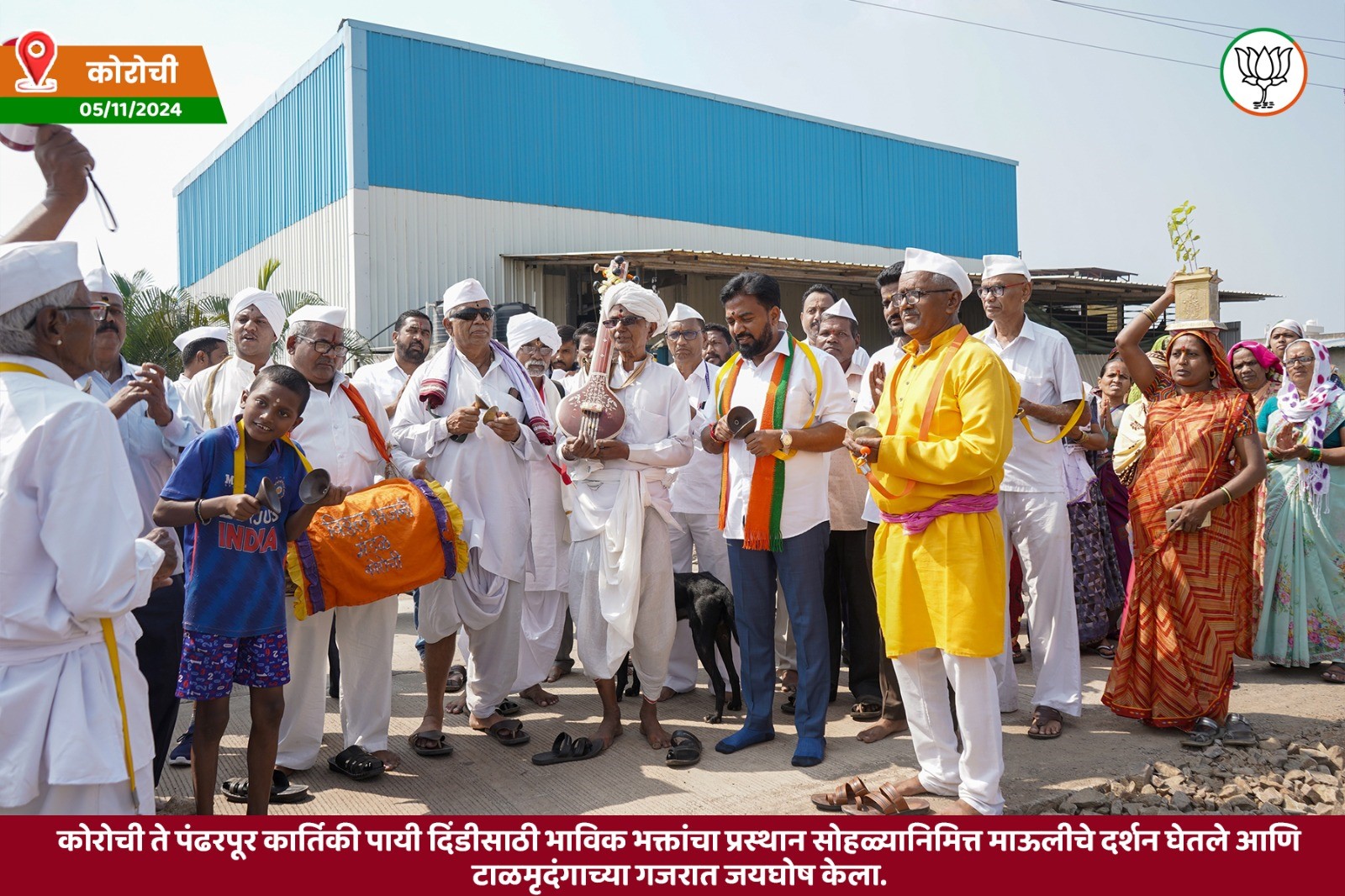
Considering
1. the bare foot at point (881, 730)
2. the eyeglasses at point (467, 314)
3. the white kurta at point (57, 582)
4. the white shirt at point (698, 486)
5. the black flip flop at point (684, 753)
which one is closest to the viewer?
the white kurta at point (57, 582)

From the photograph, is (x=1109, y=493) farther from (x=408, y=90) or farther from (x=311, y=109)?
(x=311, y=109)

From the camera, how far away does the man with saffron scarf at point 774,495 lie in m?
4.84

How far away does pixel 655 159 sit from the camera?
2094cm

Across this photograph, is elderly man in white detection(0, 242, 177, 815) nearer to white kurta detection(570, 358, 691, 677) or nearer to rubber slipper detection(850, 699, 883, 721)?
white kurta detection(570, 358, 691, 677)

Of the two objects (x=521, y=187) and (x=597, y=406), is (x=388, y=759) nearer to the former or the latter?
(x=597, y=406)

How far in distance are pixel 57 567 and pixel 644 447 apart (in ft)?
9.63

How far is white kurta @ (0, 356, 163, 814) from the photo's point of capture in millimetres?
2418

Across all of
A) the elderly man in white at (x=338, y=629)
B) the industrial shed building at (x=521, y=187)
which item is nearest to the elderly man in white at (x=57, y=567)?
the elderly man in white at (x=338, y=629)

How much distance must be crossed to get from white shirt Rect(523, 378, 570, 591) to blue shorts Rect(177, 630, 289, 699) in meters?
1.83

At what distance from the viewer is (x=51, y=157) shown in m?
3.16

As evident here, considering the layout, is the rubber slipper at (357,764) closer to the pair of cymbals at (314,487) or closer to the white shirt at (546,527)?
the white shirt at (546,527)

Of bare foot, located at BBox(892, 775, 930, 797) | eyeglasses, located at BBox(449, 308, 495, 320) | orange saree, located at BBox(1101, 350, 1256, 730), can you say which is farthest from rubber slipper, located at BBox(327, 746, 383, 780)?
orange saree, located at BBox(1101, 350, 1256, 730)

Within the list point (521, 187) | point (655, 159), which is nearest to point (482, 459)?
point (521, 187)

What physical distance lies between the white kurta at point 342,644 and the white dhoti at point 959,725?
253 centimetres
